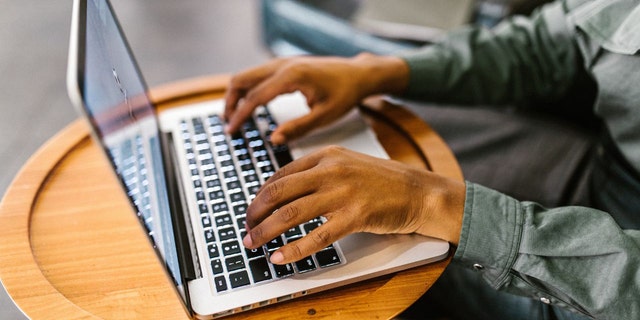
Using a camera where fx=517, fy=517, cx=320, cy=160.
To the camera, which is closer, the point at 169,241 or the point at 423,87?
the point at 169,241

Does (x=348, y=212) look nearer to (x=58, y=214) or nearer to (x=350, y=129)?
(x=350, y=129)

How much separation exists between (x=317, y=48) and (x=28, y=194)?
999 millimetres

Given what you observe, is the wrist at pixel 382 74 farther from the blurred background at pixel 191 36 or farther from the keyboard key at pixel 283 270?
the blurred background at pixel 191 36

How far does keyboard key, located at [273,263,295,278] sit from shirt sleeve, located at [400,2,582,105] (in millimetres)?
432

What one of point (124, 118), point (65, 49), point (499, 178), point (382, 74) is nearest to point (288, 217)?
point (124, 118)

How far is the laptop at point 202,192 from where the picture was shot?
53 cm

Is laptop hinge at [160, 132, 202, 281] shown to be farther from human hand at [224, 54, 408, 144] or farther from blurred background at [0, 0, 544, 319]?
blurred background at [0, 0, 544, 319]

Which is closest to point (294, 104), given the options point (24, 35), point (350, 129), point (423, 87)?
point (350, 129)

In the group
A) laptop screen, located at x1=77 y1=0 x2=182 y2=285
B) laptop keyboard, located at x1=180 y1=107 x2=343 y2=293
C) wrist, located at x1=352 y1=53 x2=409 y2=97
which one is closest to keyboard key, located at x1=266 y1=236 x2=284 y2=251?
laptop keyboard, located at x1=180 y1=107 x2=343 y2=293

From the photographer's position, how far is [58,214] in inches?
28.4

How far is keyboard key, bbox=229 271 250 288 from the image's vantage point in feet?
1.89

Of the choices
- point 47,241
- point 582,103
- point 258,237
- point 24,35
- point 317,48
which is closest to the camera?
point 258,237

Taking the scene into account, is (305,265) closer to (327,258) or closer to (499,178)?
(327,258)

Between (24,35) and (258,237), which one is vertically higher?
(258,237)
